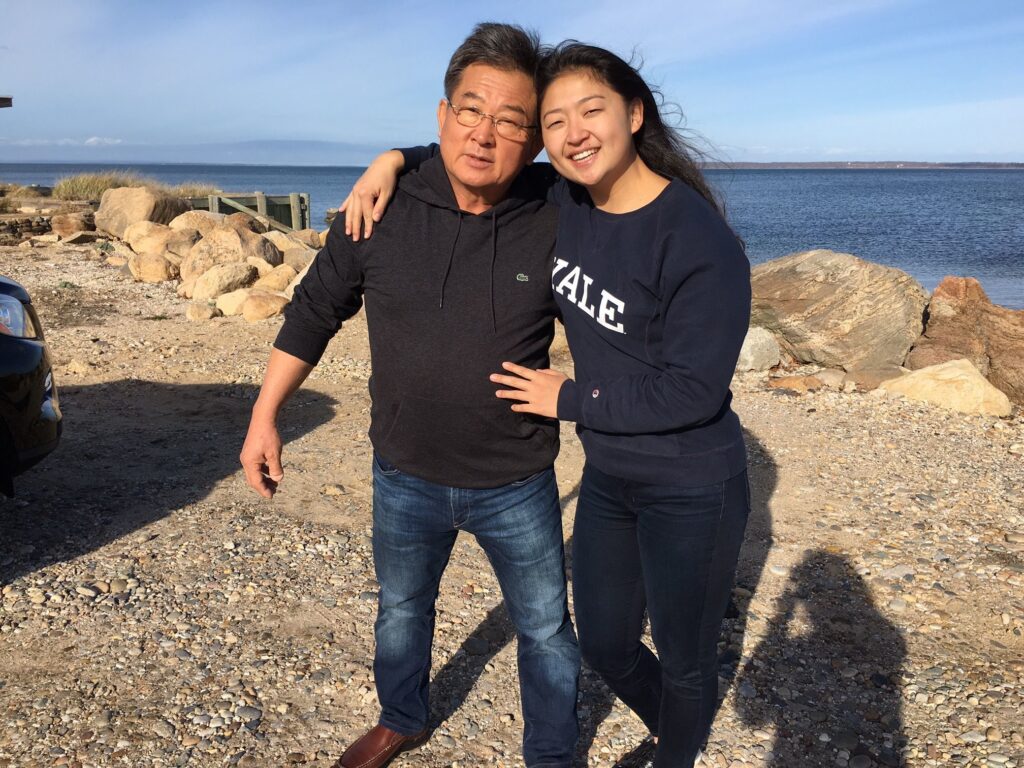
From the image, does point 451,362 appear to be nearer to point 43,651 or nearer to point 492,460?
point 492,460

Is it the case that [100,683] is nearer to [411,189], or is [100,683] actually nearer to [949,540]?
[411,189]

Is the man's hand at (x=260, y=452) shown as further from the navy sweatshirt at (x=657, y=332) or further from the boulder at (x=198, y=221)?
the boulder at (x=198, y=221)

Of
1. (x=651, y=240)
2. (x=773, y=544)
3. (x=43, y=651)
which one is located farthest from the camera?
(x=773, y=544)

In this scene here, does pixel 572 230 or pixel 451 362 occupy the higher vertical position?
pixel 572 230

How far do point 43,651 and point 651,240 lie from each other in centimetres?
285

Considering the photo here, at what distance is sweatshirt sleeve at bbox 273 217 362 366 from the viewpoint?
97.3 inches

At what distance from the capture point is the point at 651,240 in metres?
2.06

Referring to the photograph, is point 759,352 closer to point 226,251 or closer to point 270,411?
point 270,411

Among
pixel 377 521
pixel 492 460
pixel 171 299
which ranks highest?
pixel 492 460

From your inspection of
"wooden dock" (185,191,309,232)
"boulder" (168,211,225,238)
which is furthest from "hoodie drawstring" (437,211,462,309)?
"wooden dock" (185,191,309,232)

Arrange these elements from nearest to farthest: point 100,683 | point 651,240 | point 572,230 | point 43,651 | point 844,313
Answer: point 651,240
point 572,230
point 100,683
point 43,651
point 844,313

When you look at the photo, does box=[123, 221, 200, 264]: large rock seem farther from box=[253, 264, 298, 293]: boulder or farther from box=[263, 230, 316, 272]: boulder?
box=[253, 264, 298, 293]: boulder

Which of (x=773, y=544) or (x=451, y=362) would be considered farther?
(x=773, y=544)

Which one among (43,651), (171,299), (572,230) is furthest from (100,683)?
(171,299)
